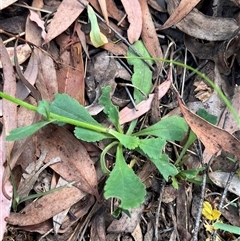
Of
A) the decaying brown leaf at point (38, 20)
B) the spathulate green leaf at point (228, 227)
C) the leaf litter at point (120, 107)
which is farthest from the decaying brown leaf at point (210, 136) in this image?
the decaying brown leaf at point (38, 20)

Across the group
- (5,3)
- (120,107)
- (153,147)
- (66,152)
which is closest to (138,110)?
(120,107)

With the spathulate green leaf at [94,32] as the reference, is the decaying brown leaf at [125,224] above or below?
below

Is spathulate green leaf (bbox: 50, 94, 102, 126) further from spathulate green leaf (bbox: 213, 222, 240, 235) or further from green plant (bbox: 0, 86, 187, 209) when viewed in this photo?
spathulate green leaf (bbox: 213, 222, 240, 235)


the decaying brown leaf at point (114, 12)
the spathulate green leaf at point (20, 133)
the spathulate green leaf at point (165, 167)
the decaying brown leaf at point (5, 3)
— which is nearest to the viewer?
the spathulate green leaf at point (20, 133)

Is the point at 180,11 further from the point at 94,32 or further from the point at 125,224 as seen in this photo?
the point at 125,224

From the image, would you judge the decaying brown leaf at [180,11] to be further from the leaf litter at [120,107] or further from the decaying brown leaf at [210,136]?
the decaying brown leaf at [210,136]

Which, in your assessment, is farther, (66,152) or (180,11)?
(180,11)

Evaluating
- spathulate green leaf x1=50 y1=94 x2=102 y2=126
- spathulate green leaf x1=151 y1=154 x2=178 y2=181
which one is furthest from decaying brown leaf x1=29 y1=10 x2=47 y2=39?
spathulate green leaf x1=151 y1=154 x2=178 y2=181
